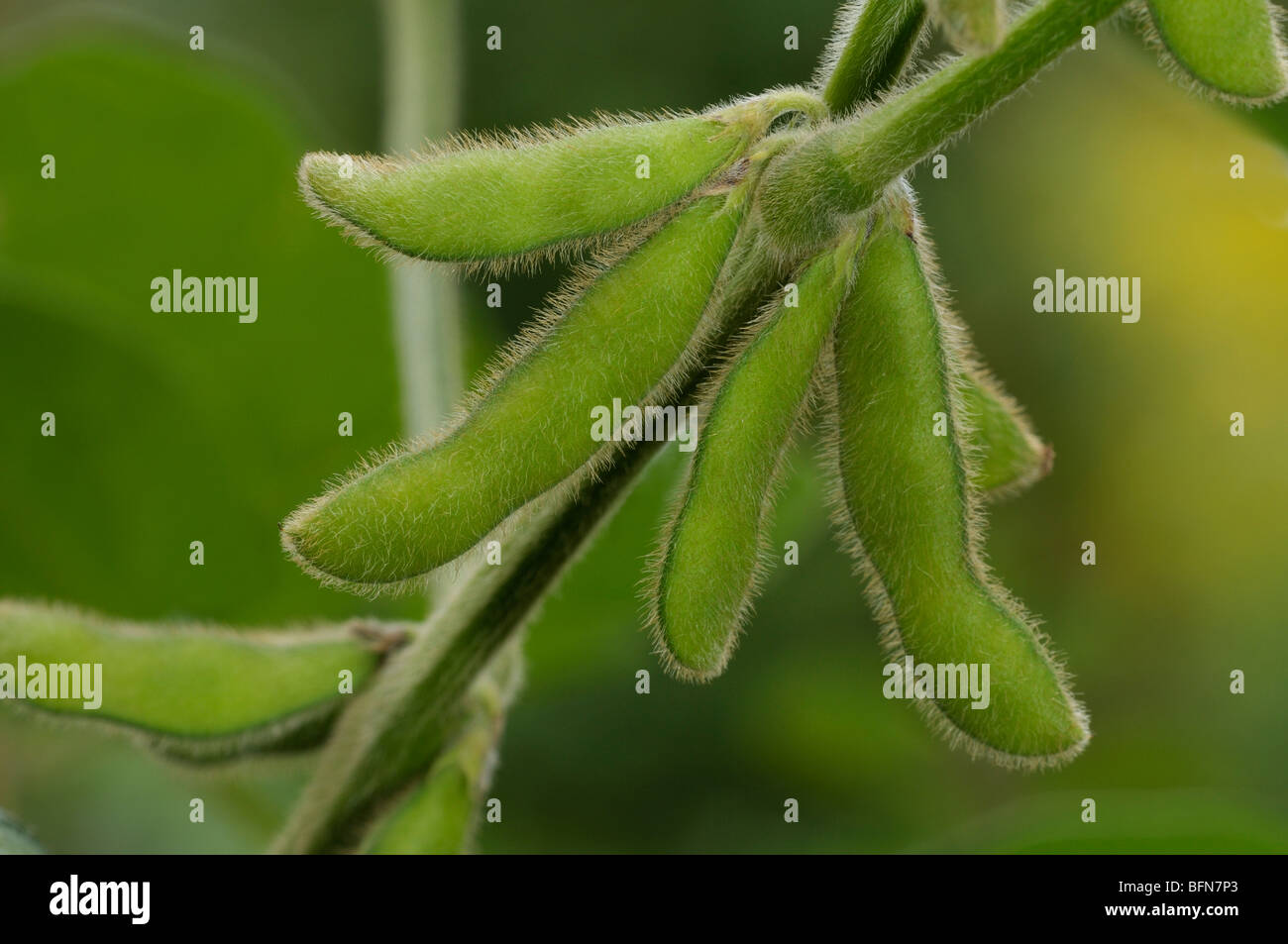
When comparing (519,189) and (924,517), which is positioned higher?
(519,189)

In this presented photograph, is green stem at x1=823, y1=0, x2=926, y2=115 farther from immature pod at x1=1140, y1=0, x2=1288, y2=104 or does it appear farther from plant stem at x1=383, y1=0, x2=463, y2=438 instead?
plant stem at x1=383, y1=0, x2=463, y2=438

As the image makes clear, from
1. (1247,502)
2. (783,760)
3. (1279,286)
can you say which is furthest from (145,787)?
(1279,286)

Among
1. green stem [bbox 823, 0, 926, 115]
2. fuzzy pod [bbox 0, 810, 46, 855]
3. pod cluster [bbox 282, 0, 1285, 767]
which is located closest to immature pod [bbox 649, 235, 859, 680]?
pod cluster [bbox 282, 0, 1285, 767]

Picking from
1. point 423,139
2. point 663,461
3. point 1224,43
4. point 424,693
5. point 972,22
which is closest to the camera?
point 972,22

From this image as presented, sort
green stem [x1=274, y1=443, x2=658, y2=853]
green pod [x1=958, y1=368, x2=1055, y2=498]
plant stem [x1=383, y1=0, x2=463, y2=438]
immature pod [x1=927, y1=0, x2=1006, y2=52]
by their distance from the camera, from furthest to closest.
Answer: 1. plant stem [x1=383, y1=0, x2=463, y2=438]
2. green pod [x1=958, y1=368, x2=1055, y2=498]
3. green stem [x1=274, y1=443, x2=658, y2=853]
4. immature pod [x1=927, y1=0, x2=1006, y2=52]

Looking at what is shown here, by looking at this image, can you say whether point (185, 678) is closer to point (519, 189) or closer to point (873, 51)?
point (519, 189)

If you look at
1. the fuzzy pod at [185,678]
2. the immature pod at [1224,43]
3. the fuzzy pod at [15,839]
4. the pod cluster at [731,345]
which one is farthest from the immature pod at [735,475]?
the fuzzy pod at [15,839]

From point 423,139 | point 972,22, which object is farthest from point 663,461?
point 972,22
